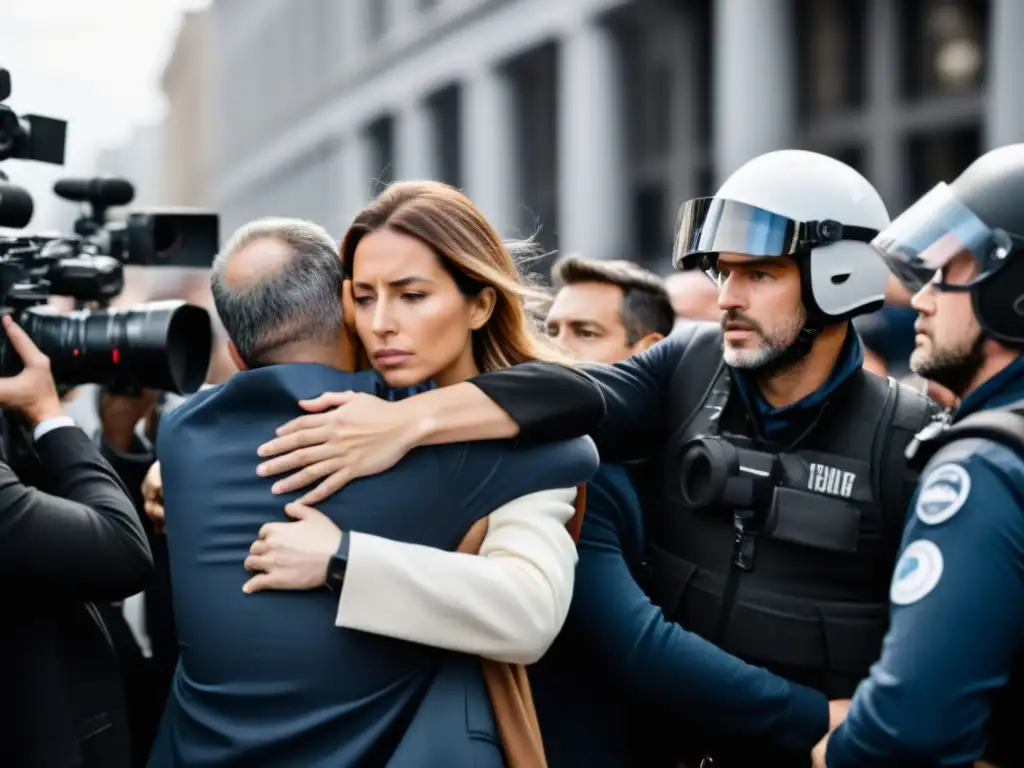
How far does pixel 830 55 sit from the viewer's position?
1460 cm

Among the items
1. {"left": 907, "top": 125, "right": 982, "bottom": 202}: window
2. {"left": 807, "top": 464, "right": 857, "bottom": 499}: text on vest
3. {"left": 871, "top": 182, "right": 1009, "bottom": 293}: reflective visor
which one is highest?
{"left": 907, "top": 125, "right": 982, "bottom": 202}: window

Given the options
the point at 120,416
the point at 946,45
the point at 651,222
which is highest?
the point at 946,45

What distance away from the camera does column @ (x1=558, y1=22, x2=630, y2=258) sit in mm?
17969

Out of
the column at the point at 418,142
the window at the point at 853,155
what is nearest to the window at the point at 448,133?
the column at the point at 418,142

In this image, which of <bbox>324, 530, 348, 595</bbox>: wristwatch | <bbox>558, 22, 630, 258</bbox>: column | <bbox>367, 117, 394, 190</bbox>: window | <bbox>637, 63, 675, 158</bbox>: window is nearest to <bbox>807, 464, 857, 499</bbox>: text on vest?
<bbox>324, 530, 348, 595</bbox>: wristwatch

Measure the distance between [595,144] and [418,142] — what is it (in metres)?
8.75

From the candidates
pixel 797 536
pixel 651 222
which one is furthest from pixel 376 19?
pixel 797 536

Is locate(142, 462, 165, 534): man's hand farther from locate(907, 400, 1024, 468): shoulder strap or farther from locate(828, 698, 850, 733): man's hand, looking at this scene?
locate(907, 400, 1024, 468): shoulder strap

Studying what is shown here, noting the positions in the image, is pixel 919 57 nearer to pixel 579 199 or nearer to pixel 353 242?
pixel 579 199

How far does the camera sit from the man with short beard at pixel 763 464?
7.89ft

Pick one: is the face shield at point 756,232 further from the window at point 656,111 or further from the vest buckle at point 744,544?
the window at point 656,111

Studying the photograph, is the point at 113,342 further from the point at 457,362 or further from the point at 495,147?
the point at 495,147

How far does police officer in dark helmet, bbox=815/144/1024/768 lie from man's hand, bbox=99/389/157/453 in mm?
2238

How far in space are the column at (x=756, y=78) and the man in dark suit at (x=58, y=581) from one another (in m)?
12.4
